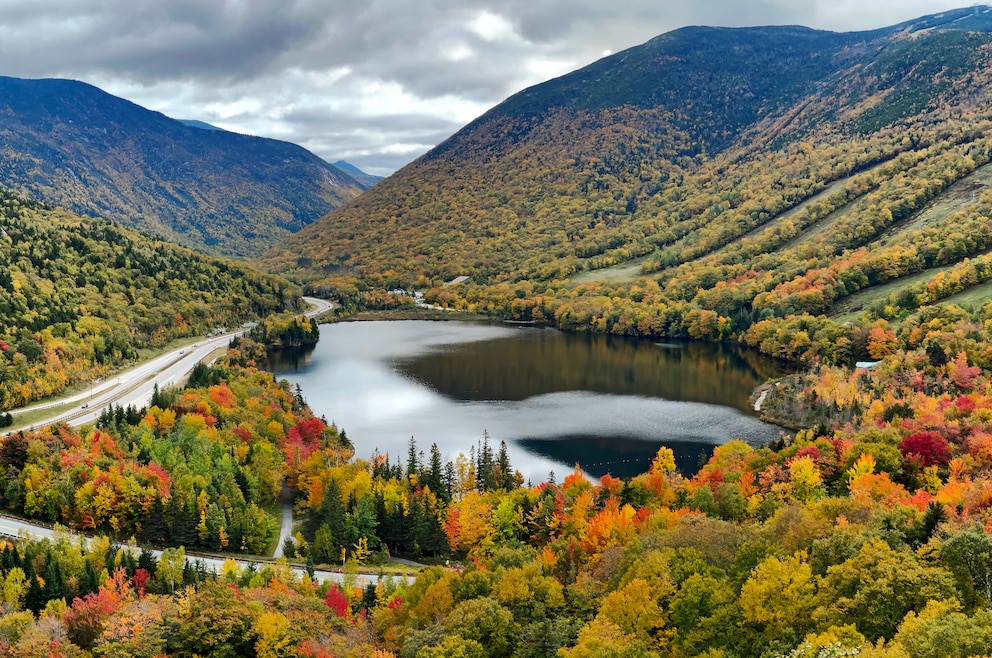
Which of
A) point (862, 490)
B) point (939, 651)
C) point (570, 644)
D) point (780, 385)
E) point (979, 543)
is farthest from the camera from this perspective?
point (780, 385)

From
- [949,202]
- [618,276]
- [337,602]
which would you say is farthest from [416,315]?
[337,602]

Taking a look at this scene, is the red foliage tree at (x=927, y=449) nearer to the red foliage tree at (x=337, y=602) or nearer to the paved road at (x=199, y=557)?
the paved road at (x=199, y=557)

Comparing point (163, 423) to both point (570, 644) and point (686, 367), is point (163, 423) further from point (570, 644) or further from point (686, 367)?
point (686, 367)

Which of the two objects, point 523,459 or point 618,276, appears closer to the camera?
point 523,459

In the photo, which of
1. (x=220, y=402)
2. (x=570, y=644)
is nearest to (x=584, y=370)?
(x=220, y=402)

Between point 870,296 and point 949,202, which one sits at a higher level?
point 949,202

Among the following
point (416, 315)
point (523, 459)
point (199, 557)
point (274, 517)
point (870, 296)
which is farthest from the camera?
point (416, 315)

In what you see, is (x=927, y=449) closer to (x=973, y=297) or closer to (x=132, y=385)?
(x=973, y=297)
